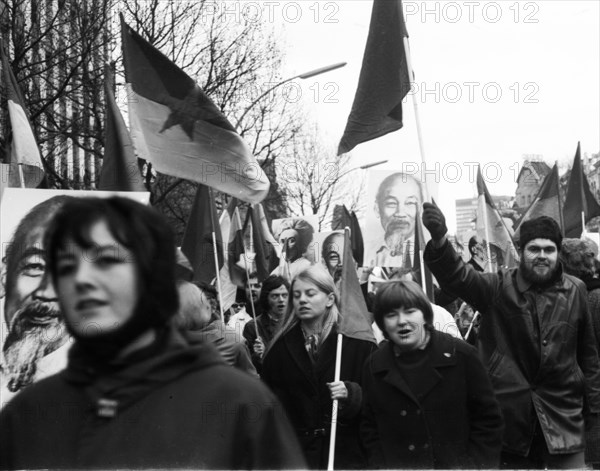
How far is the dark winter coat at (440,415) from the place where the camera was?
477cm

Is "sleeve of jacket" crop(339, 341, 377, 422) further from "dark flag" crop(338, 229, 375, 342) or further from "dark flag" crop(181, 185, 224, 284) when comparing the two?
"dark flag" crop(181, 185, 224, 284)

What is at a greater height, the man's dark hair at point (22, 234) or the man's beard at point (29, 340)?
the man's dark hair at point (22, 234)

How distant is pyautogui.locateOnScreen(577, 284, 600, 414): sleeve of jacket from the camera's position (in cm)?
557

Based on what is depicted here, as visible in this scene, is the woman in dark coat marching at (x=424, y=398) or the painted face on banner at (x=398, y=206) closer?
the woman in dark coat marching at (x=424, y=398)

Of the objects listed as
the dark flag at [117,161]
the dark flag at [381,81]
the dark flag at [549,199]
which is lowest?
the dark flag at [549,199]

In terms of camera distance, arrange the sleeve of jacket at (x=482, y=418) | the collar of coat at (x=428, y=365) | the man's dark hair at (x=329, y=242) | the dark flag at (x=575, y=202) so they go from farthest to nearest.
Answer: the man's dark hair at (x=329, y=242) < the dark flag at (x=575, y=202) < the collar of coat at (x=428, y=365) < the sleeve of jacket at (x=482, y=418)

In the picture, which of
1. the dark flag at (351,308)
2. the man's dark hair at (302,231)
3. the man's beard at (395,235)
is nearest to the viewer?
the dark flag at (351,308)

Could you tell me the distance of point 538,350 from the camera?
545 centimetres

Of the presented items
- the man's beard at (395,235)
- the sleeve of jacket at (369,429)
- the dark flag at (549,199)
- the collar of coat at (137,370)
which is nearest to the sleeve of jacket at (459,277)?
the sleeve of jacket at (369,429)

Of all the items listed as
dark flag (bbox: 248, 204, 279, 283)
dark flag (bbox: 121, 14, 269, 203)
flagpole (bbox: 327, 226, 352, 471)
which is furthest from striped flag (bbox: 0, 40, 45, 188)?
dark flag (bbox: 248, 204, 279, 283)

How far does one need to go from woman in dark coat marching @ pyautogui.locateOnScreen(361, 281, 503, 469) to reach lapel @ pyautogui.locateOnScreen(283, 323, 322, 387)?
658 mm

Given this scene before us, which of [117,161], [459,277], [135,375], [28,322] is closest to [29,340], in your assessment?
[28,322]

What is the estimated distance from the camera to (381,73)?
640 centimetres

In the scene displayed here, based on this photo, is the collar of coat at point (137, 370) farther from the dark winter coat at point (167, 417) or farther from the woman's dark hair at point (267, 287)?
the woman's dark hair at point (267, 287)
